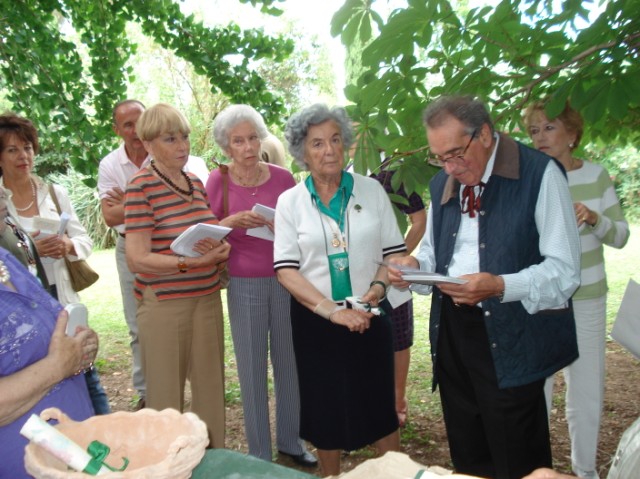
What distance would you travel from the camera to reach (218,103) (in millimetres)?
17891

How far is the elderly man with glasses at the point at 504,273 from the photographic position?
2277mm

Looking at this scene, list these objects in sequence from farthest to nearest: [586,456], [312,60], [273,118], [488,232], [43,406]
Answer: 1. [312,60]
2. [273,118]
3. [586,456]
4. [488,232]
5. [43,406]

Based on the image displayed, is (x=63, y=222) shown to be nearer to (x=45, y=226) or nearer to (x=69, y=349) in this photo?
(x=45, y=226)

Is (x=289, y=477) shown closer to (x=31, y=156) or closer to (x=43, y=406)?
(x=43, y=406)

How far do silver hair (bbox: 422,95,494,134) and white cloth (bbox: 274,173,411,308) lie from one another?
2.34 ft

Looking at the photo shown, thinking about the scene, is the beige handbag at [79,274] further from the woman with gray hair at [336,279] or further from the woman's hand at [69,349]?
the woman's hand at [69,349]

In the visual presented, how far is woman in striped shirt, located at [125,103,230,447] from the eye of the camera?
318cm

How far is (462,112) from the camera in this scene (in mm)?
2375

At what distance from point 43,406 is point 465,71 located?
2.51 metres

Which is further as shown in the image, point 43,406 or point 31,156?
point 31,156

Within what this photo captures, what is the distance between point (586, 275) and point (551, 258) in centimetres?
102

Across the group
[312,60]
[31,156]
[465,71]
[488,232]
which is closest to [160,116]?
[31,156]

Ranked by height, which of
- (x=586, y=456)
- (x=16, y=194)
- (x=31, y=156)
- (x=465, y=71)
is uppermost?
(x=465, y=71)

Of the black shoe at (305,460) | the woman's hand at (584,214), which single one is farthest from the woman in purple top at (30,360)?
the woman's hand at (584,214)
